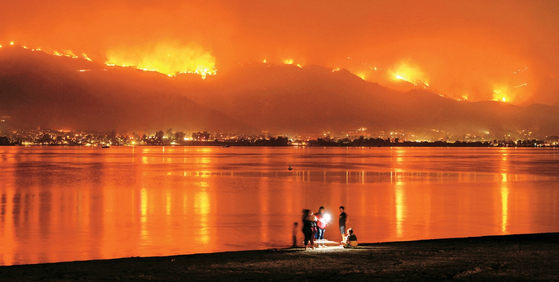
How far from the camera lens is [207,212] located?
1164 inches

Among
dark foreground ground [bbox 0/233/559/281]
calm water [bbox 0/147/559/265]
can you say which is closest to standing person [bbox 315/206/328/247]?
dark foreground ground [bbox 0/233/559/281]

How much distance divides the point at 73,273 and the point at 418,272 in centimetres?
769

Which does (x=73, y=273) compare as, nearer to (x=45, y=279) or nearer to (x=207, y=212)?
(x=45, y=279)

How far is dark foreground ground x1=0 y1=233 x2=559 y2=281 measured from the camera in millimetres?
12305

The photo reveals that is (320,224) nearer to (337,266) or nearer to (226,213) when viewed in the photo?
(337,266)

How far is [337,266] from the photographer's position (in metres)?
13.3

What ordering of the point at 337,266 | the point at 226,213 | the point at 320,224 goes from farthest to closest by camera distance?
the point at 226,213
the point at 320,224
the point at 337,266

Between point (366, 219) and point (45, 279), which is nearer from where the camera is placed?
point (45, 279)

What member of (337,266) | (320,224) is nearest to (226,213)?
(320,224)

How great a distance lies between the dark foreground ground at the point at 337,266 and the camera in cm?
1230

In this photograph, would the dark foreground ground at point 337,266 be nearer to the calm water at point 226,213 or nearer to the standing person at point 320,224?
the standing person at point 320,224

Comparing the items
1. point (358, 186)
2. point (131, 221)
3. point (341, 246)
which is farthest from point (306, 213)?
point (358, 186)

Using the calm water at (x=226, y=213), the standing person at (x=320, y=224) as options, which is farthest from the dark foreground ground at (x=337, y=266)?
the calm water at (x=226, y=213)

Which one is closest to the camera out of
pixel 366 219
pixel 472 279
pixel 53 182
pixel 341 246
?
pixel 472 279
